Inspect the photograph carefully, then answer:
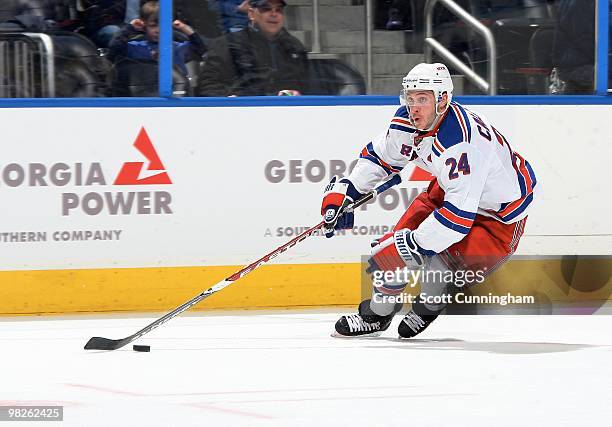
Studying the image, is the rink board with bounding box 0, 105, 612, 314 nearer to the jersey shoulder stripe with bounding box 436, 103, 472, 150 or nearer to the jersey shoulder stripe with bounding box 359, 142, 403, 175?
the jersey shoulder stripe with bounding box 359, 142, 403, 175

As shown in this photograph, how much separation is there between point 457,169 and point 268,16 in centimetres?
162

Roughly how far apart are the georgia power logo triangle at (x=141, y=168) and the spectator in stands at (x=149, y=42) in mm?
342

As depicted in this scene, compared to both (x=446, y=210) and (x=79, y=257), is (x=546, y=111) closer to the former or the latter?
(x=446, y=210)

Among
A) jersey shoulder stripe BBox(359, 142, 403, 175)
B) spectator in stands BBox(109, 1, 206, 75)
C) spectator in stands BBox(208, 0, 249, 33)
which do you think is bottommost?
jersey shoulder stripe BBox(359, 142, 403, 175)

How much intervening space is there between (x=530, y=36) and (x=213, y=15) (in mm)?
1490

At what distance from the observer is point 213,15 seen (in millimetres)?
5984

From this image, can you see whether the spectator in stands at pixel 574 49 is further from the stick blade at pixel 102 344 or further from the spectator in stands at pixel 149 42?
the stick blade at pixel 102 344

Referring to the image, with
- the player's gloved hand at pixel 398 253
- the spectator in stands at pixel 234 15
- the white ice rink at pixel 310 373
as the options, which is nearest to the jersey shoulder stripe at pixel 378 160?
the player's gloved hand at pixel 398 253

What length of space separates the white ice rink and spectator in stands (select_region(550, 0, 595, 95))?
3.81ft

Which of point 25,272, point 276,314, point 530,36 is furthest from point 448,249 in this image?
point 25,272

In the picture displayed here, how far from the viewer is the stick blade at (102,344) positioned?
491 centimetres

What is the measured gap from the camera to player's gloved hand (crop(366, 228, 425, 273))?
15.8 feet

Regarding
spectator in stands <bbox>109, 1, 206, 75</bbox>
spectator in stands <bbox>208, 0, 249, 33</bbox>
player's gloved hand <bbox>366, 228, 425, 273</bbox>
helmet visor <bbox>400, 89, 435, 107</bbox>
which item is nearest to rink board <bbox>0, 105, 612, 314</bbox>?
spectator in stands <bbox>109, 1, 206, 75</bbox>

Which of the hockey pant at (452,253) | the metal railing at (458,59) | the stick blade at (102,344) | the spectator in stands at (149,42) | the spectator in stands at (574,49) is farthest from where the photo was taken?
the spectator in stands at (574,49)
